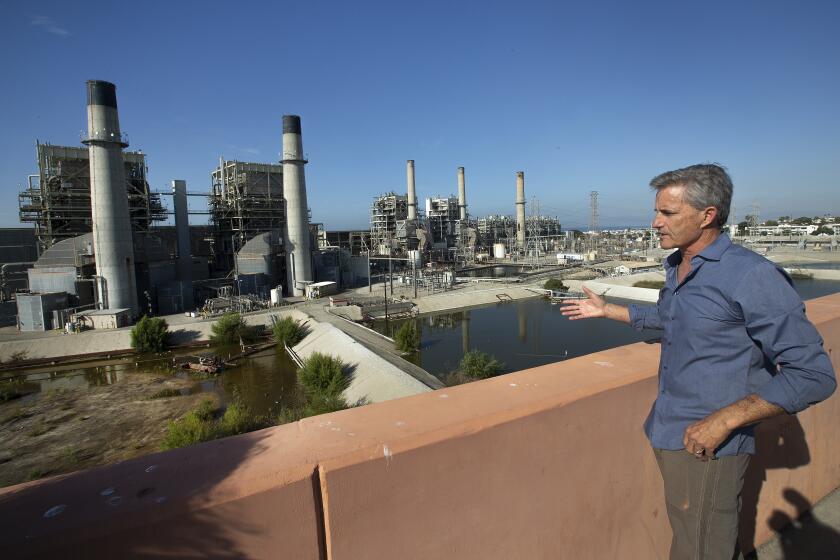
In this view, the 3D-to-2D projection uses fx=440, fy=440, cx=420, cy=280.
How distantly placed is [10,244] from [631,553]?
42.4 m

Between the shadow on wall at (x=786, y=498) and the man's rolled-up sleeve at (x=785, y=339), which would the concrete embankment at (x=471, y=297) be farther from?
the man's rolled-up sleeve at (x=785, y=339)

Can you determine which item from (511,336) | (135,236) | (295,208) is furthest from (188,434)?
(295,208)

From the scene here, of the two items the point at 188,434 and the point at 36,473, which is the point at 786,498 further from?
the point at 36,473

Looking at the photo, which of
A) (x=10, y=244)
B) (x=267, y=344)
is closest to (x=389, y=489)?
(x=267, y=344)

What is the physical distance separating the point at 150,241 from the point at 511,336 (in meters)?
24.3

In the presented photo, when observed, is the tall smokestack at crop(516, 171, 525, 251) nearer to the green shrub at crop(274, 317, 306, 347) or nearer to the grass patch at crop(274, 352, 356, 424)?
the green shrub at crop(274, 317, 306, 347)

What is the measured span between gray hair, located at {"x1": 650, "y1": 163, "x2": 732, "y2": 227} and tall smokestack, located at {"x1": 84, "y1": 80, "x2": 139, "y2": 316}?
29.2 metres

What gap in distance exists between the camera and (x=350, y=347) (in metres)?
19.3

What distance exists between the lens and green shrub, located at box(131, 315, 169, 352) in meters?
21.7

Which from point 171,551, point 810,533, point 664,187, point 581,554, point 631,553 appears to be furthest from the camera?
point 810,533

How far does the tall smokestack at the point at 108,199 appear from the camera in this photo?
24.0 meters

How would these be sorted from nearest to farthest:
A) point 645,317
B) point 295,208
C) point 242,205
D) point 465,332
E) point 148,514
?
point 148,514 < point 645,317 < point 465,332 < point 295,208 < point 242,205

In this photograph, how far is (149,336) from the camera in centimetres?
2181

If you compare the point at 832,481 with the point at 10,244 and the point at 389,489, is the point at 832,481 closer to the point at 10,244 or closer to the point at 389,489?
the point at 389,489
